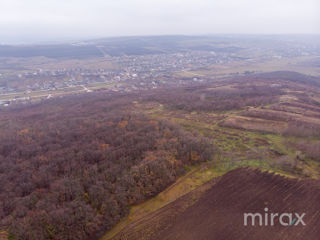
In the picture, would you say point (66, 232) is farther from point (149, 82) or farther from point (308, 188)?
point (149, 82)
